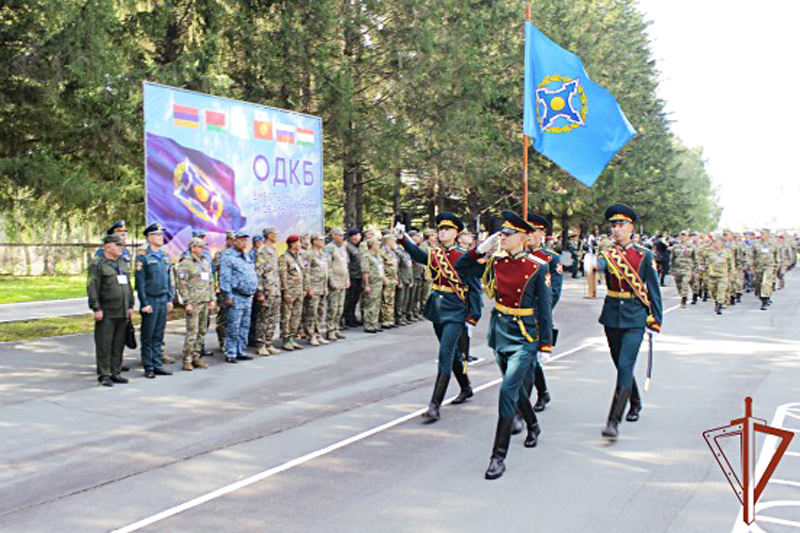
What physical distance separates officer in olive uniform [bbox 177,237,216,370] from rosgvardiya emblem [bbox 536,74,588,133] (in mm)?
6472

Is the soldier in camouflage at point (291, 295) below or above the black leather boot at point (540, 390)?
above

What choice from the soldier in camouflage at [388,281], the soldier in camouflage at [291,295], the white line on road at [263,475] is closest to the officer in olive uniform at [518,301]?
the white line on road at [263,475]

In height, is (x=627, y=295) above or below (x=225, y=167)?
below

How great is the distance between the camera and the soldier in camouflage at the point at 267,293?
12.7m

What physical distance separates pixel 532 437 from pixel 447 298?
69.6 inches

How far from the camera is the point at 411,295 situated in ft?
56.9

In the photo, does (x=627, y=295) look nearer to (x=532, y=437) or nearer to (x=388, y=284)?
(x=532, y=437)

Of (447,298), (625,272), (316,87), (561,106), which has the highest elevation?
(316,87)

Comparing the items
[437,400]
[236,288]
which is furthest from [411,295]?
[437,400]

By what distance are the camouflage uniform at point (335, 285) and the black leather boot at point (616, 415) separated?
25.1ft

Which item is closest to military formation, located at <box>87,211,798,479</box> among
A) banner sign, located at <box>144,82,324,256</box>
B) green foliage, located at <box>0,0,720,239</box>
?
banner sign, located at <box>144,82,324,256</box>

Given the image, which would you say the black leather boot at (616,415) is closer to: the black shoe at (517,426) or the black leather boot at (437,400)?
the black shoe at (517,426)

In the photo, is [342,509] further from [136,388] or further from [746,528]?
[136,388]

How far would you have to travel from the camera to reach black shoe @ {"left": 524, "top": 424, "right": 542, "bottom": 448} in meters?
7.11
